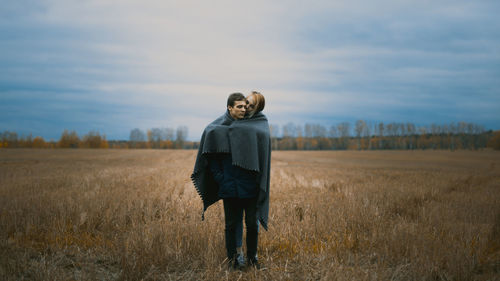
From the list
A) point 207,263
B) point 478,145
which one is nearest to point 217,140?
point 207,263

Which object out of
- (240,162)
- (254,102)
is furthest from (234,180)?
(254,102)

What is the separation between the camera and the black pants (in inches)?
152

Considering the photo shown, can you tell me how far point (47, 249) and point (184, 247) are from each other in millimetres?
2209

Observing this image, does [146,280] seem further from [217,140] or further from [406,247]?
[406,247]

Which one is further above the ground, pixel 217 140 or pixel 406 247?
pixel 217 140

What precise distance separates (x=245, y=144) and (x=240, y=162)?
217 mm

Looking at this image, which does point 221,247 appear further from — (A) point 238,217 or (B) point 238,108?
(B) point 238,108

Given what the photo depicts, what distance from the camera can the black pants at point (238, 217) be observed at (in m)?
3.86

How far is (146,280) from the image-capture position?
383cm

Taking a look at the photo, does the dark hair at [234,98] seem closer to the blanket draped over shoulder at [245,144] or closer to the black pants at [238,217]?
the blanket draped over shoulder at [245,144]

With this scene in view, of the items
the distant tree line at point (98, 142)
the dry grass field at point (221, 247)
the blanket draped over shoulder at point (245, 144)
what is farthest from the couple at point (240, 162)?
the distant tree line at point (98, 142)

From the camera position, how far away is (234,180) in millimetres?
3729

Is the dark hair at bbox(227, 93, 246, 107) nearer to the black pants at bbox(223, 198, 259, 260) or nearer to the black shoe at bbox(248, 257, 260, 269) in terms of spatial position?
the black pants at bbox(223, 198, 259, 260)

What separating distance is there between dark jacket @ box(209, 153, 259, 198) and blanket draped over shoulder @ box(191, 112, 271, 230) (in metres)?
0.10
